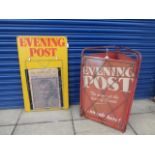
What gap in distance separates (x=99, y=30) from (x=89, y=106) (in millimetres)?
1310

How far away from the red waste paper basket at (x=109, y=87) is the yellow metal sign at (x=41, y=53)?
1.47ft

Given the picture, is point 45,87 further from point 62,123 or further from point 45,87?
point 62,123

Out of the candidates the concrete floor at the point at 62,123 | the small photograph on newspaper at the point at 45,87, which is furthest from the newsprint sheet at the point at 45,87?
the concrete floor at the point at 62,123

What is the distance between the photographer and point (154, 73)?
325 centimetres

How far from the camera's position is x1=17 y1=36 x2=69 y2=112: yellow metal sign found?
258 cm

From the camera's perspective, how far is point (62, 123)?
101 inches

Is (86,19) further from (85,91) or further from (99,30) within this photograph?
(85,91)

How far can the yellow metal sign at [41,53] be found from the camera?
8.45ft

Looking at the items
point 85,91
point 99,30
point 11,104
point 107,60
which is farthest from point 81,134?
point 99,30

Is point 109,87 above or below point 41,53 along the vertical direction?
below

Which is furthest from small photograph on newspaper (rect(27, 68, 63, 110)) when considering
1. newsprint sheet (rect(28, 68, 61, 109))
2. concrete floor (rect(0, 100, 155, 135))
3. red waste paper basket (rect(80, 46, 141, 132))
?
red waste paper basket (rect(80, 46, 141, 132))

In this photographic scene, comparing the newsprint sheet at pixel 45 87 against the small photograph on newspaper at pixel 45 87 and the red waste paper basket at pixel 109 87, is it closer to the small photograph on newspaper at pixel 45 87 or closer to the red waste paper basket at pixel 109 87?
the small photograph on newspaper at pixel 45 87

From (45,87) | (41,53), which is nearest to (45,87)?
(45,87)

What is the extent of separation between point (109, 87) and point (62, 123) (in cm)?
96
